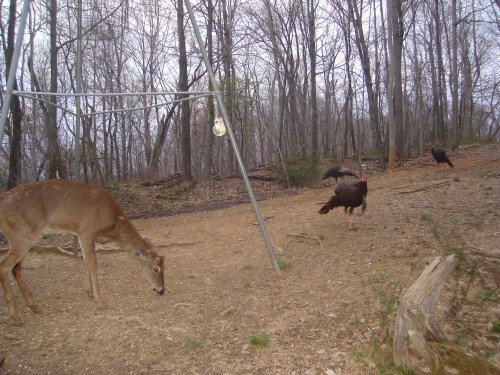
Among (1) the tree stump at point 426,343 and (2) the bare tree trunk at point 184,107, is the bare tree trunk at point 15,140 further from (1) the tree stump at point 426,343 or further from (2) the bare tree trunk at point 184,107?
(1) the tree stump at point 426,343

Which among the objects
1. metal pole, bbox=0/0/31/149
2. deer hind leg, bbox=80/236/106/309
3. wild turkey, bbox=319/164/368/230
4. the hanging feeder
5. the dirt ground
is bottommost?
the dirt ground

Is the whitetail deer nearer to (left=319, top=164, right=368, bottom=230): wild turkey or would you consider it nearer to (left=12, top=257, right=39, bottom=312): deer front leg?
(left=12, top=257, right=39, bottom=312): deer front leg

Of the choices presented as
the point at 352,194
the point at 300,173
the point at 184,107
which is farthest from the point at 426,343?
the point at 184,107

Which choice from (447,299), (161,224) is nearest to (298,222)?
(161,224)

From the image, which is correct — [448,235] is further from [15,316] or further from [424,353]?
[15,316]

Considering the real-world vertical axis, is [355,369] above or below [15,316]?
below

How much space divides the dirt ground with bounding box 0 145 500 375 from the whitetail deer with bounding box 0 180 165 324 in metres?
0.36

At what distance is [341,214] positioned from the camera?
9.37 metres

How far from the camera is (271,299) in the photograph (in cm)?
511

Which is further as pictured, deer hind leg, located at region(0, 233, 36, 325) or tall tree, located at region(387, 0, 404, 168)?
tall tree, located at region(387, 0, 404, 168)

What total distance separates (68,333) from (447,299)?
158 inches

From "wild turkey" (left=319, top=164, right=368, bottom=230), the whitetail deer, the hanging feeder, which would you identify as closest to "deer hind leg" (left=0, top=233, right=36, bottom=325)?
the whitetail deer

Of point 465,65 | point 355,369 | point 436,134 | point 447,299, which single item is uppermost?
point 465,65

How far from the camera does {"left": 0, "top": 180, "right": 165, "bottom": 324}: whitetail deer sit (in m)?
4.67
